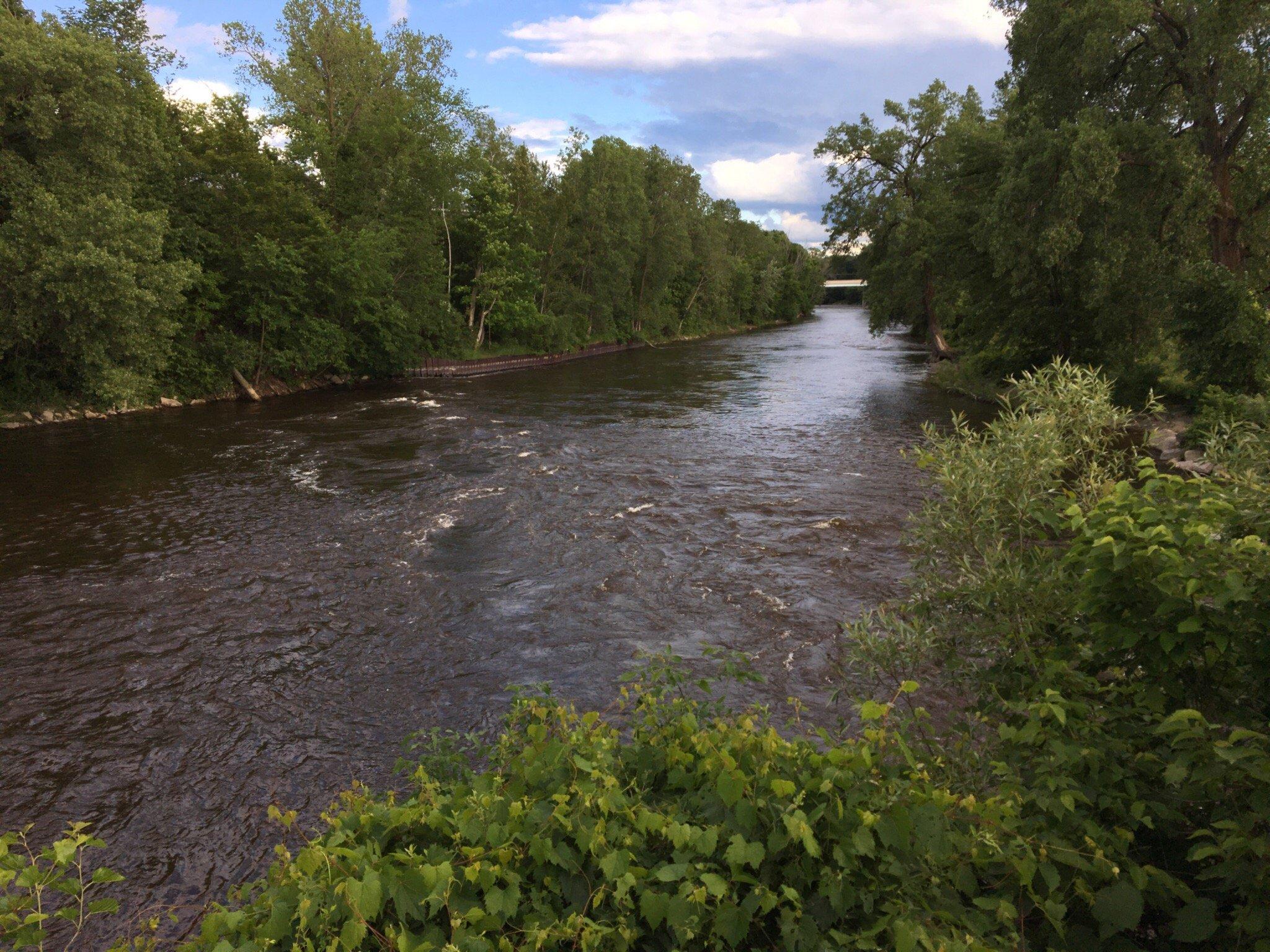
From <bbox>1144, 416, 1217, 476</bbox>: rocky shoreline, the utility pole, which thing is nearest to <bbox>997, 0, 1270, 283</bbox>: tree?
<bbox>1144, 416, 1217, 476</bbox>: rocky shoreline

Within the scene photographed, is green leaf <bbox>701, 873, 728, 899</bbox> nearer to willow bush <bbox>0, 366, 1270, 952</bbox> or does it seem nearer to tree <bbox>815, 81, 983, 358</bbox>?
willow bush <bbox>0, 366, 1270, 952</bbox>

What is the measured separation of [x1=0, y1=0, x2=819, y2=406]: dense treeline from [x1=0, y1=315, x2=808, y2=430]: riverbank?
51 centimetres

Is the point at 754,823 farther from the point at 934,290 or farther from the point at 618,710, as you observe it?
→ the point at 934,290

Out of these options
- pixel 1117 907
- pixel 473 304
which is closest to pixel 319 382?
pixel 473 304

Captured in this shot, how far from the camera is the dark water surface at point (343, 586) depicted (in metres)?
7.85

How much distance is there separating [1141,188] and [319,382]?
32386 millimetres

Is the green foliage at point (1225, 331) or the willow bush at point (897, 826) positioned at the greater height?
the green foliage at point (1225, 331)

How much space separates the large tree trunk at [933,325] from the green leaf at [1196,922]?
42.1 meters

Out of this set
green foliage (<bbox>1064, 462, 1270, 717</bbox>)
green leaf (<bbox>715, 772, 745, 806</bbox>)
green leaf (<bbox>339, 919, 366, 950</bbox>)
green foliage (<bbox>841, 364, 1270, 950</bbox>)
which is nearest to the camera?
green leaf (<bbox>339, 919, 366, 950</bbox>)

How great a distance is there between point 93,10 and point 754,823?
36.8 meters

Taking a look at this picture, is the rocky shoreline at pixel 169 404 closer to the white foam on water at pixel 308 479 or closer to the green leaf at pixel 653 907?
the white foam on water at pixel 308 479

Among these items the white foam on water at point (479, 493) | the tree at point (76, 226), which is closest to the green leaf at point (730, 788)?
the white foam on water at point (479, 493)

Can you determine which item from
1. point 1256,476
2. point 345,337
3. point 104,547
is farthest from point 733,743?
point 345,337

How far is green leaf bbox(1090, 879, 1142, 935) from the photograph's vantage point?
3.26 metres
